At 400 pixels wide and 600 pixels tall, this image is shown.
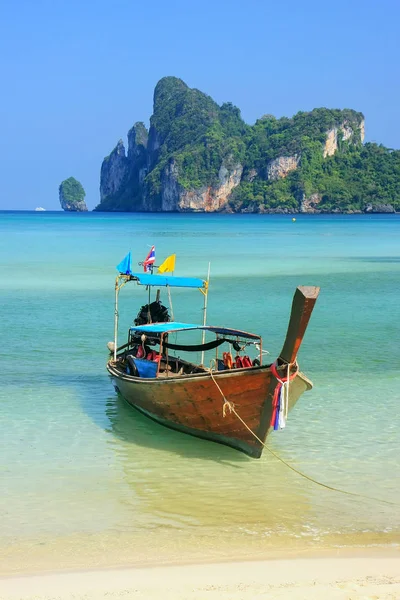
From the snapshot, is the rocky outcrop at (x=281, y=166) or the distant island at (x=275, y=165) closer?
the distant island at (x=275, y=165)

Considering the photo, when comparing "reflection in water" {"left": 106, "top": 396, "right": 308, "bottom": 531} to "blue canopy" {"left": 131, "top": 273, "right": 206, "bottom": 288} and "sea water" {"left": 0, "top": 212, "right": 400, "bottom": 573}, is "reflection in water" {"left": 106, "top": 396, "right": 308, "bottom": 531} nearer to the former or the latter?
"sea water" {"left": 0, "top": 212, "right": 400, "bottom": 573}

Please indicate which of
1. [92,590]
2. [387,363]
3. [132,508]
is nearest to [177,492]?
[132,508]

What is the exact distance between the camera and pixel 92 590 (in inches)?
242

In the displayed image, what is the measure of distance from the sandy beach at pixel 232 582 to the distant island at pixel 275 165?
491ft

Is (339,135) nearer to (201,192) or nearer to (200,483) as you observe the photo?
(201,192)

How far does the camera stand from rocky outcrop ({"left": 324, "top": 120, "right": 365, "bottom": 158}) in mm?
154750

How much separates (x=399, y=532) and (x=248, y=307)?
14916mm

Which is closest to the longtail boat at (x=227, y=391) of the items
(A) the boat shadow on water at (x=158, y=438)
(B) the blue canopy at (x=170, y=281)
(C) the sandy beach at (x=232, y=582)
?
(A) the boat shadow on water at (x=158, y=438)

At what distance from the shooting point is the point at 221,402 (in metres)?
9.43

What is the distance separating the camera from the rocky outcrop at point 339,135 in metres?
155

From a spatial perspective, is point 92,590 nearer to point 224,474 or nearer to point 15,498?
point 15,498

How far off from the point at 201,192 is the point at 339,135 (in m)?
28.2

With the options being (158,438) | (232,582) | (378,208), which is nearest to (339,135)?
(378,208)

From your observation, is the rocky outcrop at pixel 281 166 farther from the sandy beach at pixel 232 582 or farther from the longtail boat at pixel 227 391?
the sandy beach at pixel 232 582
